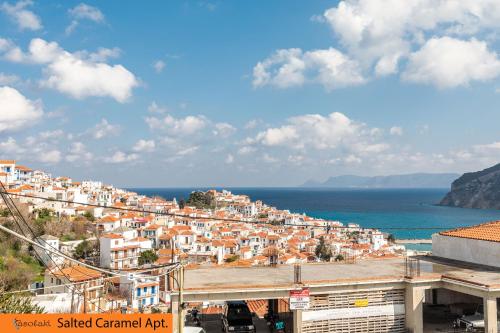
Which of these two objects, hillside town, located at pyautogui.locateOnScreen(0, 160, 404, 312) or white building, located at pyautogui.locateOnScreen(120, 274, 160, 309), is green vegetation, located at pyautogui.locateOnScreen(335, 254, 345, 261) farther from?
white building, located at pyautogui.locateOnScreen(120, 274, 160, 309)

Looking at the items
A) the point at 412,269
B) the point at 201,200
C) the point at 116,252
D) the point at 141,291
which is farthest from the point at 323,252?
the point at 201,200

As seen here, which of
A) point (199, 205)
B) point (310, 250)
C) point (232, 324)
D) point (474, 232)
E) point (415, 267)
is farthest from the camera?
point (199, 205)

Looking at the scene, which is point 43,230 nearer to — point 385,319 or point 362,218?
point 385,319

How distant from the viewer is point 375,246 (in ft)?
291

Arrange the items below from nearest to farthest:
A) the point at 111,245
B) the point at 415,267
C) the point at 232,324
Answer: the point at 232,324
the point at 415,267
the point at 111,245

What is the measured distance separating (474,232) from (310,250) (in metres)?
65.9

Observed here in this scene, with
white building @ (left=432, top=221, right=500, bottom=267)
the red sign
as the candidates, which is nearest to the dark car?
the red sign

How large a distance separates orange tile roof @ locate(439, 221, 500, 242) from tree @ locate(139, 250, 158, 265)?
52572mm

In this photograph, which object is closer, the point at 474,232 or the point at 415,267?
the point at 415,267

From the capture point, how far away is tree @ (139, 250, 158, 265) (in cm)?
6762

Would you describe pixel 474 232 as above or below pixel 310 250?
above

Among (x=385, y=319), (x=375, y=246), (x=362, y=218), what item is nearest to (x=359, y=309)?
(x=385, y=319)

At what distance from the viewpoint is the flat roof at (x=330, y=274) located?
15773 mm

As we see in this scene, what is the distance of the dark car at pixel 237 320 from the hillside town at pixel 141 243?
19.4 metres
